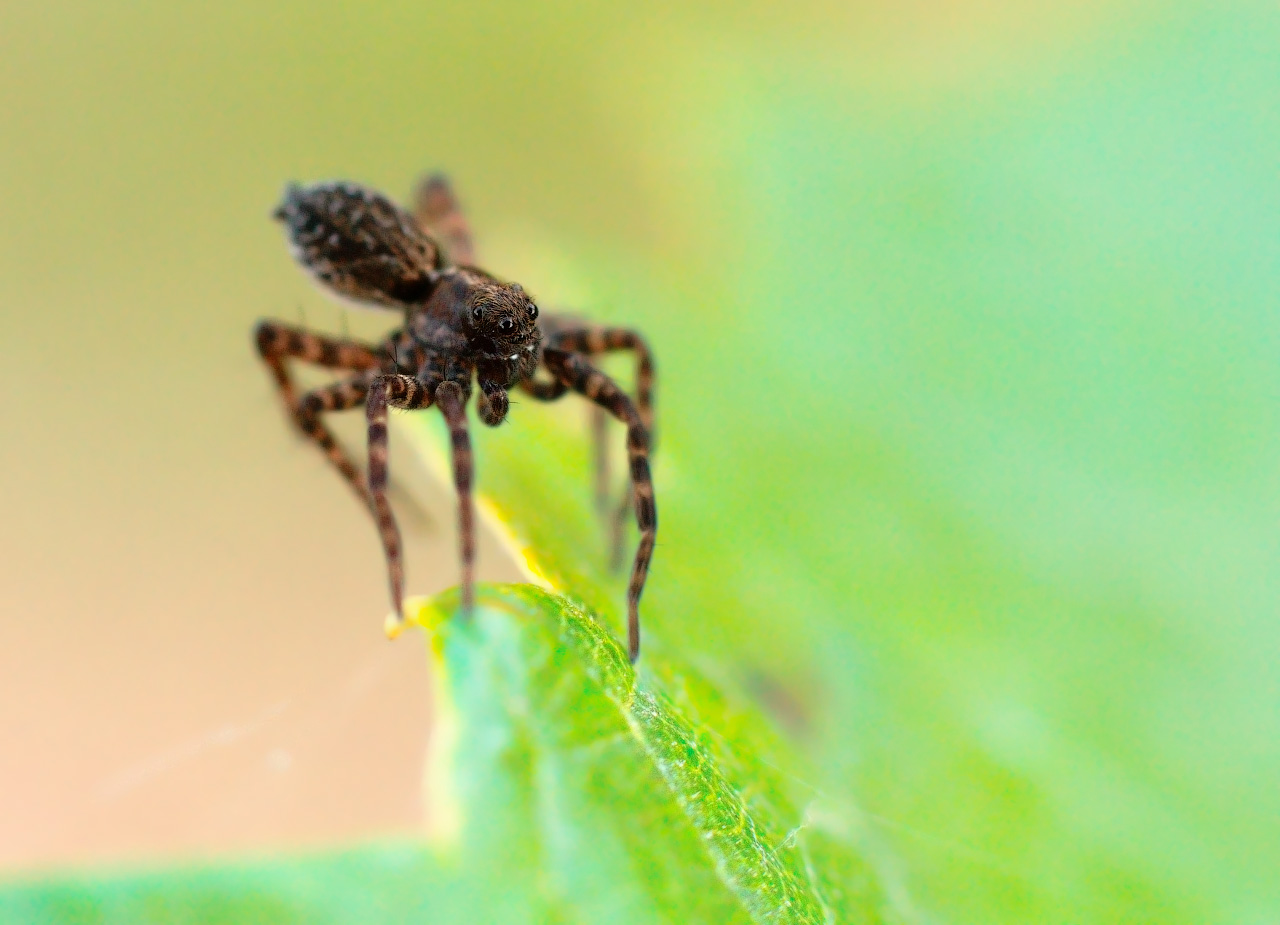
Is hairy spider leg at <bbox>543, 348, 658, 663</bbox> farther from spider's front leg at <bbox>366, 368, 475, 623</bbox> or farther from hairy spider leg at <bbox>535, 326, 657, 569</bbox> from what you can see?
spider's front leg at <bbox>366, 368, 475, 623</bbox>

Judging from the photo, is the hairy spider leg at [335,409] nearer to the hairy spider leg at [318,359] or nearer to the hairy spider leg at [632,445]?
the hairy spider leg at [318,359]

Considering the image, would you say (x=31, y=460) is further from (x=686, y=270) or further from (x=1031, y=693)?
(x=1031, y=693)

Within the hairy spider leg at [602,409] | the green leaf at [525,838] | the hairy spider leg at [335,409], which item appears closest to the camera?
the green leaf at [525,838]

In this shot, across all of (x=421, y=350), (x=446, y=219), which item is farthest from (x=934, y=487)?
(x=446, y=219)

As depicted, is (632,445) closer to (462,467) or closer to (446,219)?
(462,467)

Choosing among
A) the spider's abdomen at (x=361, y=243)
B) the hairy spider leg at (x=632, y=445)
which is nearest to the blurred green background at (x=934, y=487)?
the hairy spider leg at (x=632, y=445)

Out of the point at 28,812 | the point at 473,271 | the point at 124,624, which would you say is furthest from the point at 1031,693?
the point at 124,624

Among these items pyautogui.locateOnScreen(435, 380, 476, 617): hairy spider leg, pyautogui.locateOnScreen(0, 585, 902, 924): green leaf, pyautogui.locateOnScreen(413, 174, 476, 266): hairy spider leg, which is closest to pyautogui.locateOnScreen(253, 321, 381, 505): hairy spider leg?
pyautogui.locateOnScreen(435, 380, 476, 617): hairy spider leg
